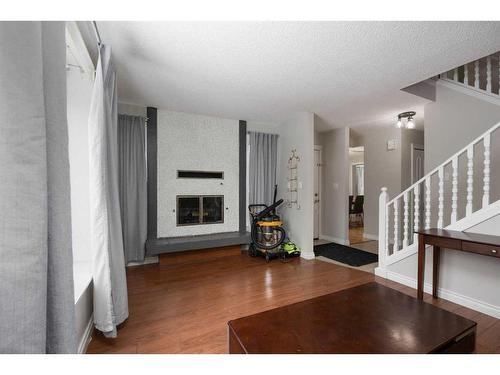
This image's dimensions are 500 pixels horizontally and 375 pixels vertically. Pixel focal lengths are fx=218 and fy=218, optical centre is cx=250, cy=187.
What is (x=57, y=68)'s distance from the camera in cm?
86

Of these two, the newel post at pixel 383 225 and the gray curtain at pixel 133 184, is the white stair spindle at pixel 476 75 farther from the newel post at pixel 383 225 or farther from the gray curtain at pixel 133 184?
the gray curtain at pixel 133 184

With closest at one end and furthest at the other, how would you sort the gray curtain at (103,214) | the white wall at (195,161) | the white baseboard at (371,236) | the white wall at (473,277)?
the gray curtain at (103,214)
the white wall at (473,277)
the white wall at (195,161)
the white baseboard at (371,236)

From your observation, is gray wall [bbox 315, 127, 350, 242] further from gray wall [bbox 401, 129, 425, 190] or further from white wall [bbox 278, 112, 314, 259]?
white wall [bbox 278, 112, 314, 259]

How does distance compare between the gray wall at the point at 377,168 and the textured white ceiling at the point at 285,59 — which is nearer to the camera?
the textured white ceiling at the point at 285,59

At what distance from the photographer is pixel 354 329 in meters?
1.09

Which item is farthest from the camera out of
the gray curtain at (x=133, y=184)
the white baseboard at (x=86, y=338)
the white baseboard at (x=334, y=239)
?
the white baseboard at (x=334, y=239)

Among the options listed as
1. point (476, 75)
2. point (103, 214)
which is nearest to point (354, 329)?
point (103, 214)

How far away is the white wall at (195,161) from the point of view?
140 inches

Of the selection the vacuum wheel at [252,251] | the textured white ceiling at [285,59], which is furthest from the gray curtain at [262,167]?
the textured white ceiling at [285,59]

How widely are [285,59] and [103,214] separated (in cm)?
210

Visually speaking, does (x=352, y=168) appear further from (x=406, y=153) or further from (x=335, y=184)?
(x=335, y=184)

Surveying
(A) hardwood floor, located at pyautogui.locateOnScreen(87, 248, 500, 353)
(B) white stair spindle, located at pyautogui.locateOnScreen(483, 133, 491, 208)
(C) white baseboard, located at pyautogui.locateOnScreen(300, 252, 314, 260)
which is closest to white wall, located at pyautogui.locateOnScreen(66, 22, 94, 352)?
(A) hardwood floor, located at pyautogui.locateOnScreen(87, 248, 500, 353)

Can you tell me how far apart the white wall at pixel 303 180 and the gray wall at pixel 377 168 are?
1.90 meters

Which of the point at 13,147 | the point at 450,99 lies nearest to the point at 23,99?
the point at 13,147
